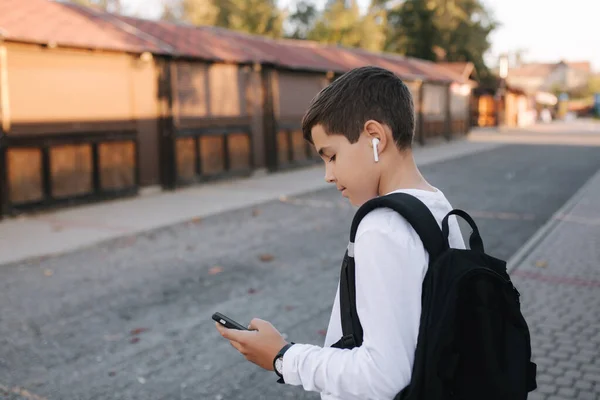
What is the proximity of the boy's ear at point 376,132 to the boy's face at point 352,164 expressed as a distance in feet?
0.04

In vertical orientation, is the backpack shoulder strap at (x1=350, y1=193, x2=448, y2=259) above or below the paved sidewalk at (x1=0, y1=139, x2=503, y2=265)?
above

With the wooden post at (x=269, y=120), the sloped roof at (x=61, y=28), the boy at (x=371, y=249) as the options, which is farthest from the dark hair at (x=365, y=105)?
the wooden post at (x=269, y=120)

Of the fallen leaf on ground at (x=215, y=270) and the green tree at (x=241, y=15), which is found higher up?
the green tree at (x=241, y=15)

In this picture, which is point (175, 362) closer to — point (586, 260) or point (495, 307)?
point (495, 307)

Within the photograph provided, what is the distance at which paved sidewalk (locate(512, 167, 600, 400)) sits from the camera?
441cm

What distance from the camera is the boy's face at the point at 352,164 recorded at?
1.66 metres

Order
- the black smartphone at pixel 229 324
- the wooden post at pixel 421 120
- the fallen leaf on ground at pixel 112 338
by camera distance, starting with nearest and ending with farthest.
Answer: the black smartphone at pixel 229 324 → the fallen leaf on ground at pixel 112 338 → the wooden post at pixel 421 120

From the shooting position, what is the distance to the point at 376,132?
1626 millimetres

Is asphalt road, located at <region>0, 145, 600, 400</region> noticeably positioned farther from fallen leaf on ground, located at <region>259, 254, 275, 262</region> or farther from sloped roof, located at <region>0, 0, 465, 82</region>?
sloped roof, located at <region>0, 0, 465, 82</region>

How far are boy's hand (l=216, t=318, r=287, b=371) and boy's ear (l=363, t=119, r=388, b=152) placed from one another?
0.56 metres

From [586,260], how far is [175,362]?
558 cm

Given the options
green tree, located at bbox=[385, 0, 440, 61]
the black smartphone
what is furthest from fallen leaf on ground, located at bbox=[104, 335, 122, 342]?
green tree, located at bbox=[385, 0, 440, 61]

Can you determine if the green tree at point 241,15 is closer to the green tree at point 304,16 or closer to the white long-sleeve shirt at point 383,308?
the green tree at point 304,16

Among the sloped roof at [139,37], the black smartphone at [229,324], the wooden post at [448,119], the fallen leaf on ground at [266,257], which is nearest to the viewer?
the black smartphone at [229,324]
